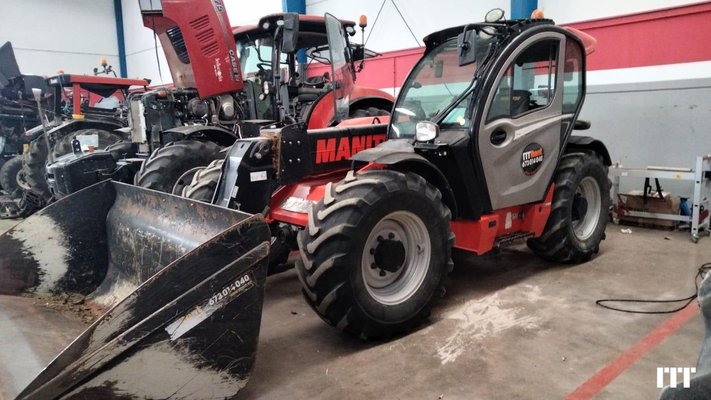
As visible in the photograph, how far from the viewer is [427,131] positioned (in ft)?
11.4

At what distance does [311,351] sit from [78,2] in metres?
19.5

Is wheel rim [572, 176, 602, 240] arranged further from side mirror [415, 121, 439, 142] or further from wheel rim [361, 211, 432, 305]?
wheel rim [361, 211, 432, 305]

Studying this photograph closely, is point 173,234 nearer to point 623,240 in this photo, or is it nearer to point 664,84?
point 623,240

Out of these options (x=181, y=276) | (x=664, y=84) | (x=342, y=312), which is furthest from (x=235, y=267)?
(x=664, y=84)

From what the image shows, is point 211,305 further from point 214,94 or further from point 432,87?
point 214,94

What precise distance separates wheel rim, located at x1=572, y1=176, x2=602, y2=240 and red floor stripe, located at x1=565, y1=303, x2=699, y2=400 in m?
1.29

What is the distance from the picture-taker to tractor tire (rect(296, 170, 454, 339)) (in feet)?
9.20

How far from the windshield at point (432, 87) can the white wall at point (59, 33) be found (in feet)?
57.5

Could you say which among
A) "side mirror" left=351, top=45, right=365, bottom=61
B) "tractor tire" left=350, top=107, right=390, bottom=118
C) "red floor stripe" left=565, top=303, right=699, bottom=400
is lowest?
"red floor stripe" left=565, top=303, right=699, bottom=400

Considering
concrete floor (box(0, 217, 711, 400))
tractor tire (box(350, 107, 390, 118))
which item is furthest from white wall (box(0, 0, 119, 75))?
concrete floor (box(0, 217, 711, 400))

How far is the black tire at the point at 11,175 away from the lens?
916 centimetres

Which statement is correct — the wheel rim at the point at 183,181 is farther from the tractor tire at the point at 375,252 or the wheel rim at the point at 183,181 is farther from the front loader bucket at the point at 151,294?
the tractor tire at the point at 375,252

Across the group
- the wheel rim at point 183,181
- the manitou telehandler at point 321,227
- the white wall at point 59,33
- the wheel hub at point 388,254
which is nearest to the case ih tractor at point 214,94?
the wheel rim at point 183,181

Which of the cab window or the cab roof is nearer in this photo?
the cab window
